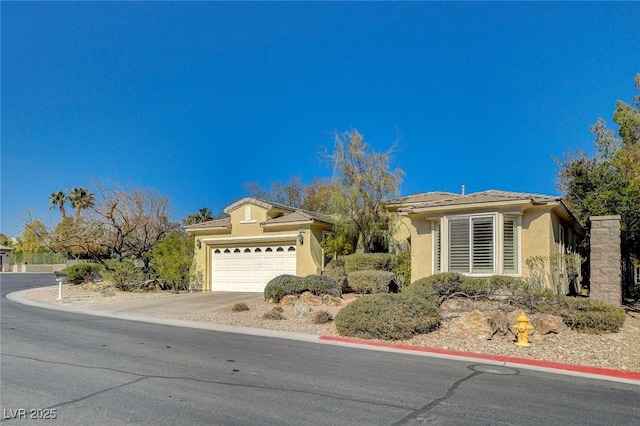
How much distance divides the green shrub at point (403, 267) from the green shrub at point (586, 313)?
6753mm

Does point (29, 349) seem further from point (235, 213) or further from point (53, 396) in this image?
point (235, 213)

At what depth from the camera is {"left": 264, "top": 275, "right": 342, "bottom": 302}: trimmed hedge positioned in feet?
53.6

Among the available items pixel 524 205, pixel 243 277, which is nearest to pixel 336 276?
pixel 243 277

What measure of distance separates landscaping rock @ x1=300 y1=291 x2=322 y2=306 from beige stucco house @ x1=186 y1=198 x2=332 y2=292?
4304mm

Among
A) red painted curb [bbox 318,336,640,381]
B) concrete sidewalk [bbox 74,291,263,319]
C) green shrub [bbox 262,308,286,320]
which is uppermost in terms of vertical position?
green shrub [bbox 262,308,286,320]

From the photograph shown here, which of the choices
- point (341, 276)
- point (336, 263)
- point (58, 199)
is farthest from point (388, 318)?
point (58, 199)

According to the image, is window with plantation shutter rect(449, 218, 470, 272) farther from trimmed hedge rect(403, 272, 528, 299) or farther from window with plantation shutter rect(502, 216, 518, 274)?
trimmed hedge rect(403, 272, 528, 299)

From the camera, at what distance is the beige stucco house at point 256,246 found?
20.9 meters

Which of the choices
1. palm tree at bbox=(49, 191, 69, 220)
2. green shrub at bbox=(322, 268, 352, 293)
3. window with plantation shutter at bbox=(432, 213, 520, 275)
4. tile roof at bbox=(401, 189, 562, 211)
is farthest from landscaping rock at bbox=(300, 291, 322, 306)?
palm tree at bbox=(49, 191, 69, 220)

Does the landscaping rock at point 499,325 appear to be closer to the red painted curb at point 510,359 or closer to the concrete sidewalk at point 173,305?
the red painted curb at point 510,359

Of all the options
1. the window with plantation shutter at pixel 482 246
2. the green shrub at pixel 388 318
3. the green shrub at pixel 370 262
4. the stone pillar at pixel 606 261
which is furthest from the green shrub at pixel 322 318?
the stone pillar at pixel 606 261

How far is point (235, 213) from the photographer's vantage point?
75.8ft

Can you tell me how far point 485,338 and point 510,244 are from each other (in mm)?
5390

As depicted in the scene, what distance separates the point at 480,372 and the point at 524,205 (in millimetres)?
8192
